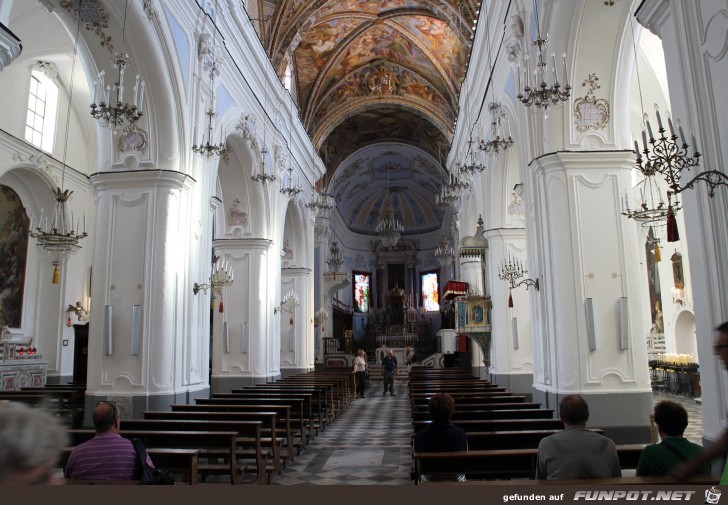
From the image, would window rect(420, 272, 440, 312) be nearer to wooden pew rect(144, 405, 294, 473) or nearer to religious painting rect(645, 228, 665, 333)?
religious painting rect(645, 228, 665, 333)

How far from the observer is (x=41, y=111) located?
555 inches

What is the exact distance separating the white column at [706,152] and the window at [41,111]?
44.9ft

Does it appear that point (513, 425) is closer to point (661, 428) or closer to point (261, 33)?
point (661, 428)

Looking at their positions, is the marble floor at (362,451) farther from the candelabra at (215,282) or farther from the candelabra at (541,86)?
the candelabra at (541,86)

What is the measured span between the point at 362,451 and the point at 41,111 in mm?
11425

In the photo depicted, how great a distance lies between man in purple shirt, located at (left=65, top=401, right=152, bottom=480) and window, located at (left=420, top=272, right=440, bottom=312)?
1225 inches

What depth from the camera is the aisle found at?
21.9 feet

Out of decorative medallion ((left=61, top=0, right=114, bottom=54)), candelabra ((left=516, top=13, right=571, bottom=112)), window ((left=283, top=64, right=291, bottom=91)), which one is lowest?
candelabra ((left=516, top=13, right=571, bottom=112))

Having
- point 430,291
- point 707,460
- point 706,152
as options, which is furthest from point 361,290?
point 707,460

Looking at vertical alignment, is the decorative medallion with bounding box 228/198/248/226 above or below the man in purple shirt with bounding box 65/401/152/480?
above

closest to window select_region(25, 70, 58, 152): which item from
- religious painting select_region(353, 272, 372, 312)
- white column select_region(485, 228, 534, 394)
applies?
white column select_region(485, 228, 534, 394)

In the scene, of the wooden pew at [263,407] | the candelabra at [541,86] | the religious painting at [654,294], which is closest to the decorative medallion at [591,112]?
the candelabra at [541,86]

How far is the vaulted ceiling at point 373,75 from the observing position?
15945mm

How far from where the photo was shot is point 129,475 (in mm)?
3465
